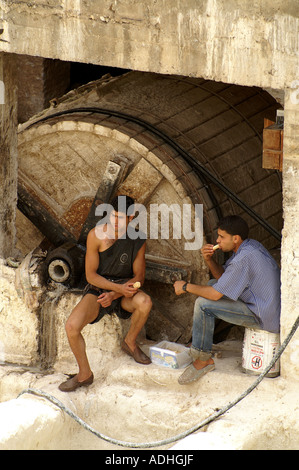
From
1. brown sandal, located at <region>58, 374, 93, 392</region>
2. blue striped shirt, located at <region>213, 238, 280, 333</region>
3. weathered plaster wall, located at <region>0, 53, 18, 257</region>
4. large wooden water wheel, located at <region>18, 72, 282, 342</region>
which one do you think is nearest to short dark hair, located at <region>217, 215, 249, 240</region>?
blue striped shirt, located at <region>213, 238, 280, 333</region>

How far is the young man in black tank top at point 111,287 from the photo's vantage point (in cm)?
700

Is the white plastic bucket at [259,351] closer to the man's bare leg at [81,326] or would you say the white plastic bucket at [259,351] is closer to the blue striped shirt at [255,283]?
the blue striped shirt at [255,283]

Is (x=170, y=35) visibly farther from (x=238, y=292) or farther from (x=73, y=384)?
(x=73, y=384)

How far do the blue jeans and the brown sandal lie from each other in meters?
1.02

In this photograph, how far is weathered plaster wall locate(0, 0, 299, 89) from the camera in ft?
19.8

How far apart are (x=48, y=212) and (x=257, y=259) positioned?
2.79m

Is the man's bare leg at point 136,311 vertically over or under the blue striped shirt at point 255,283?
under

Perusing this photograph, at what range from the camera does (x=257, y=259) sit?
6594mm

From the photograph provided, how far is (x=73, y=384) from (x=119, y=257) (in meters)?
1.11

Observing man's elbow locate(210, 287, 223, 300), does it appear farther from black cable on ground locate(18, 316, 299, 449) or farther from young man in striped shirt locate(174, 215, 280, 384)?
black cable on ground locate(18, 316, 299, 449)

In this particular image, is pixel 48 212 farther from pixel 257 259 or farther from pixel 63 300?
pixel 257 259

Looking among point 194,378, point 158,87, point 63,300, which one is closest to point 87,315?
point 63,300

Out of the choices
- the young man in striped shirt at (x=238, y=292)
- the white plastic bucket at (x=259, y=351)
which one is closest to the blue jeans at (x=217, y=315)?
the young man in striped shirt at (x=238, y=292)

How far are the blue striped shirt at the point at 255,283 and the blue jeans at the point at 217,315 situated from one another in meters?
0.06
